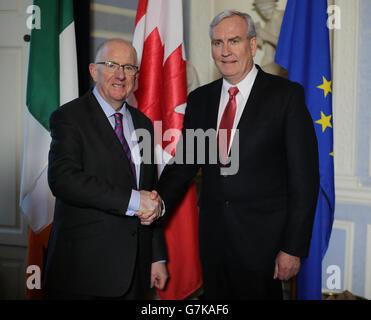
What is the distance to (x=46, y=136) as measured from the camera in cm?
221

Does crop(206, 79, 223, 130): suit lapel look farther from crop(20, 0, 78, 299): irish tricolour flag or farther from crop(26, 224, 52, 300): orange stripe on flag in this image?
crop(26, 224, 52, 300): orange stripe on flag

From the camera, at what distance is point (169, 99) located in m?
2.35

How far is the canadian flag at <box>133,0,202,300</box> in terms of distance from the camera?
2330mm

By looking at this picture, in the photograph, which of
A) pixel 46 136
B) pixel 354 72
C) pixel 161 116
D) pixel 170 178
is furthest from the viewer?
pixel 354 72

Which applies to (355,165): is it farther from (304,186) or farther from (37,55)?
(37,55)

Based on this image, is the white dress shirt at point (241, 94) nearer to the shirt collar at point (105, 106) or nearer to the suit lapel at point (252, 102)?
the suit lapel at point (252, 102)

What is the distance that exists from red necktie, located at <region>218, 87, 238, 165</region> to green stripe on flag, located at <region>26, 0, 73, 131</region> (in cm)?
108

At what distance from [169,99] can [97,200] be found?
3.49 feet

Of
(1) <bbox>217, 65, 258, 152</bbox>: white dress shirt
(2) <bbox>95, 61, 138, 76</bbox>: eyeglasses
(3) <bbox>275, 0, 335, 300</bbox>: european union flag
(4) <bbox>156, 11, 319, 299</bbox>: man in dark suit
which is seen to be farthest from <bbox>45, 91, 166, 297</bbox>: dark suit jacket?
(3) <bbox>275, 0, 335, 300</bbox>: european union flag

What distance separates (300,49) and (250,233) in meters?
1.32

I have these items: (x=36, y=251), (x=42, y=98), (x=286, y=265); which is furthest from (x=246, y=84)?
(x=36, y=251)

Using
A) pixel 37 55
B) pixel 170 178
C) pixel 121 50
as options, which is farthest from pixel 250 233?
pixel 37 55

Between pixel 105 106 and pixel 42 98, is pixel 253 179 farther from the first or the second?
pixel 42 98

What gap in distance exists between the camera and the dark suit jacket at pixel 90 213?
1514 mm
